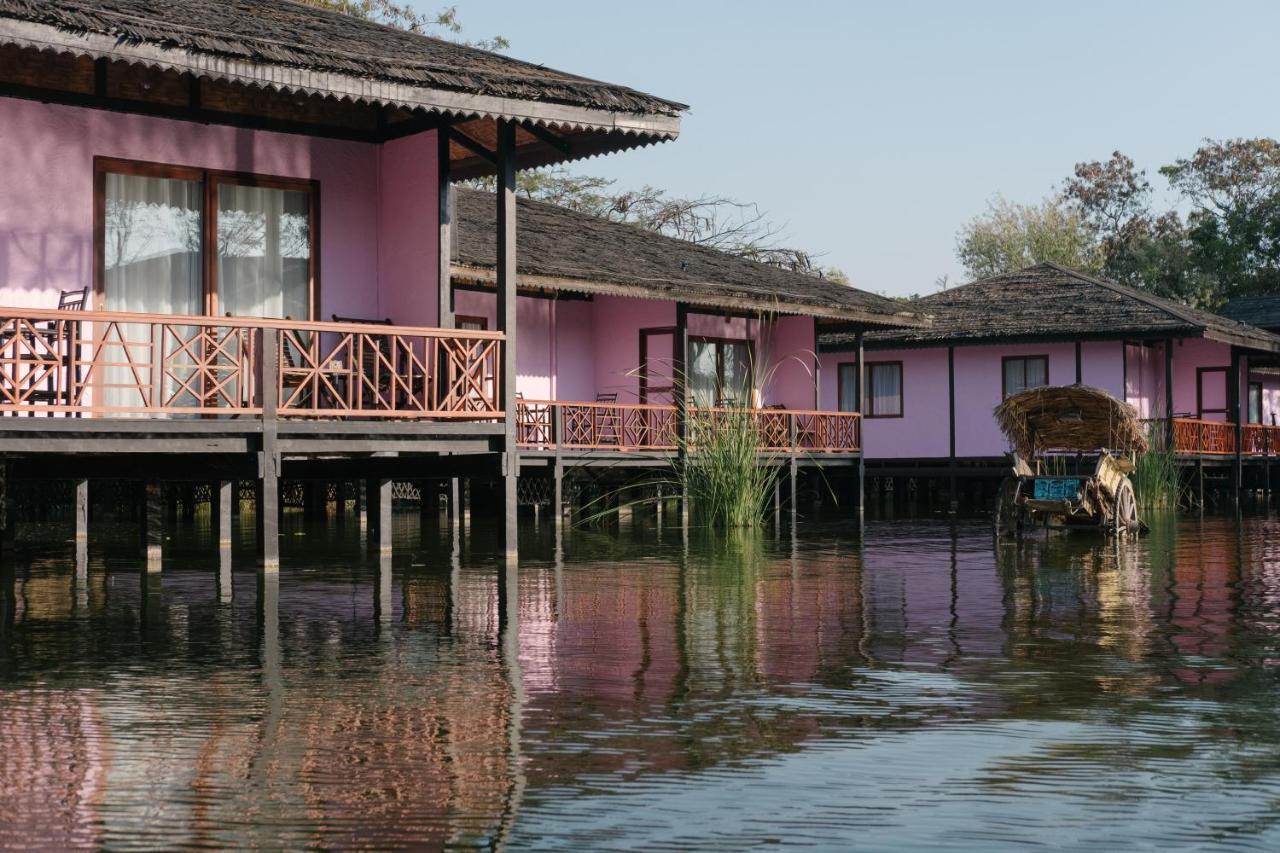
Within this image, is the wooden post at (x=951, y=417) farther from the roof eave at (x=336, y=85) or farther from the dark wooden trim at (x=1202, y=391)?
the roof eave at (x=336, y=85)

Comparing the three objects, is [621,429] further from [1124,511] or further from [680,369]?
[1124,511]

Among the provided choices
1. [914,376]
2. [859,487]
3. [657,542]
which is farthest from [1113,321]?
[657,542]

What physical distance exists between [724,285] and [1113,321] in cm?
1118

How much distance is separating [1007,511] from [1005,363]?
1602 centimetres

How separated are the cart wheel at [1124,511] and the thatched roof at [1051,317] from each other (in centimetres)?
1147

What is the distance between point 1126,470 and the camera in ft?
61.4

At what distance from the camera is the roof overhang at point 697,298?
65.9 feet

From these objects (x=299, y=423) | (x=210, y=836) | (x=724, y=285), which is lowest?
(x=210, y=836)

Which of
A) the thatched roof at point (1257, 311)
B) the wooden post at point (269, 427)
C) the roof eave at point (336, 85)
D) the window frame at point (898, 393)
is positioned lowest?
the wooden post at point (269, 427)

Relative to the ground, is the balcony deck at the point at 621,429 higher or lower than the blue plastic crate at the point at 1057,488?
higher

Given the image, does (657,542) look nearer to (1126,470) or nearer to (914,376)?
(1126,470)

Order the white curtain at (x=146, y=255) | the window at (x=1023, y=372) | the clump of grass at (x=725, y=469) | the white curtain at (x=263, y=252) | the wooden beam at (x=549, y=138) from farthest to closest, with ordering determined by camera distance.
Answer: the window at (x=1023, y=372), the clump of grass at (x=725, y=469), the white curtain at (x=263, y=252), the wooden beam at (x=549, y=138), the white curtain at (x=146, y=255)

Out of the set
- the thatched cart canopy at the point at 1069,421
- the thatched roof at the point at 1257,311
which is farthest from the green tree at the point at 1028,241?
the thatched cart canopy at the point at 1069,421

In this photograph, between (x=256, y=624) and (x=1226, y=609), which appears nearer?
(x=256, y=624)
